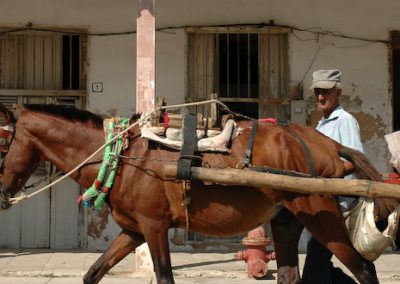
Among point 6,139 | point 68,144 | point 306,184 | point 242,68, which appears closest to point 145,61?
point 242,68

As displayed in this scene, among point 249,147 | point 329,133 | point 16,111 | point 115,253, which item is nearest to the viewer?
point 249,147

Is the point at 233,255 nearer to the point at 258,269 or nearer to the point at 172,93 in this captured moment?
the point at 258,269

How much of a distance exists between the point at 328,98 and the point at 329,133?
274 millimetres

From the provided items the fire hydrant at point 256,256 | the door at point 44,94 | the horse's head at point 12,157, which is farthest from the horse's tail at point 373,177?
the door at point 44,94

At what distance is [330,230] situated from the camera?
396cm

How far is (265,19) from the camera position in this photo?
8641 millimetres

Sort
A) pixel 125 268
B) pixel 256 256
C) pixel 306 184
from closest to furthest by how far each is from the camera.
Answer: pixel 306 184 → pixel 256 256 → pixel 125 268

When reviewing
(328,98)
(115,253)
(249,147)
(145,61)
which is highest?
(145,61)

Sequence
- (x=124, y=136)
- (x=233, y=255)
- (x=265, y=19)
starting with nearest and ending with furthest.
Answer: (x=124, y=136), (x=233, y=255), (x=265, y=19)

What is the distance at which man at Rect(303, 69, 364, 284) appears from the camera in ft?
14.3

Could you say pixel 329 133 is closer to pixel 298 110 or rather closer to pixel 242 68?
pixel 298 110

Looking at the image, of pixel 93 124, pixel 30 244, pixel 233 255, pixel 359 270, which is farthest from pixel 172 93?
pixel 359 270

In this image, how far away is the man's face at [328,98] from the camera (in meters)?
4.41

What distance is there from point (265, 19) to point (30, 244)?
462 centimetres
